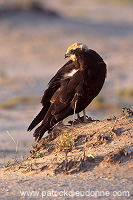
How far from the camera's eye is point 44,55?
826 inches

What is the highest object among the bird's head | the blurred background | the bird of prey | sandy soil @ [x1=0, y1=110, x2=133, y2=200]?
the blurred background

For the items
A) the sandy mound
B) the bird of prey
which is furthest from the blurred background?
the sandy mound

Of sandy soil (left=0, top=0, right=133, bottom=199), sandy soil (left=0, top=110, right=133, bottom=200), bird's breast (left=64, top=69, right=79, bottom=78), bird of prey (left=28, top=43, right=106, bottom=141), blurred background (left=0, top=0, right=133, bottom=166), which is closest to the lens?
sandy soil (left=0, top=110, right=133, bottom=200)

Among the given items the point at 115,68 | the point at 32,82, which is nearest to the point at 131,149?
the point at 32,82

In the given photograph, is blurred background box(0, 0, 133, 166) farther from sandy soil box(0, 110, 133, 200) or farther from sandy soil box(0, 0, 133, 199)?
sandy soil box(0, 110, 133, 200)

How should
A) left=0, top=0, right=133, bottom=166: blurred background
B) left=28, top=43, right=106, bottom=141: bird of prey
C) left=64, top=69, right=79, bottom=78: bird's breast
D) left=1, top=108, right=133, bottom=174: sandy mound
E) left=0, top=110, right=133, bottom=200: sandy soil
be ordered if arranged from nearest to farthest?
left=0, top=110, right=133, bottom=200: sandy soil, left=1, top=108, right=133, bottom=174: sandy mound, left=28, top=43, right=106, bottom=141: bird of prey, left=64, top=69, right=79, bottom=78: bird's breast, left=0, top=0, right=133, bottom=166: blurred background

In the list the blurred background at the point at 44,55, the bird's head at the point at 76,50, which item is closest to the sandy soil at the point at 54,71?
the blurred background at the point at 44,55

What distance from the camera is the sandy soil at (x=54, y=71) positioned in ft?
19.1

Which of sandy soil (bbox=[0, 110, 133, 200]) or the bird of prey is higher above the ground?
the bird of prey

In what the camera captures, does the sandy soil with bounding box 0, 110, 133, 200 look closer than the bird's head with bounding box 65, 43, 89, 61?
Yes

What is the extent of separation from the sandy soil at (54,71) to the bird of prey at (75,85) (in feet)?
1.03

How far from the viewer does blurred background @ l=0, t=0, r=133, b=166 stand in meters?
13.0

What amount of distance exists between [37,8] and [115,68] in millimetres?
8832

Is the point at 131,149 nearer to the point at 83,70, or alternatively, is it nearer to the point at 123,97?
the point at 83,70
